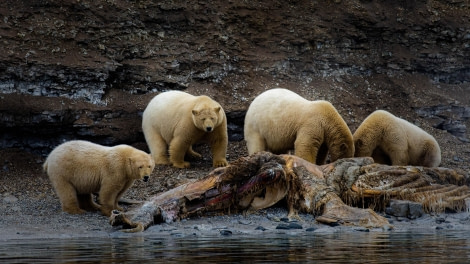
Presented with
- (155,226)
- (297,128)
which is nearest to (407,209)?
(297,128)

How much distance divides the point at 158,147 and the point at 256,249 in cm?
850

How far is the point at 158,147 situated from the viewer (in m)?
17.6

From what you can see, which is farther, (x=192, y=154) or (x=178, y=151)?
(x=192, y=154)

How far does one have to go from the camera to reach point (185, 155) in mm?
18266

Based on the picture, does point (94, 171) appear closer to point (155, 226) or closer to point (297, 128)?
point (155, 226)

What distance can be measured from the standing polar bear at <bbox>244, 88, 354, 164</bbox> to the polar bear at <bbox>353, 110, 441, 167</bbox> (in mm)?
774

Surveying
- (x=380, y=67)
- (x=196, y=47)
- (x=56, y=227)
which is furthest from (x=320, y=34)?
(x=56, y=227)

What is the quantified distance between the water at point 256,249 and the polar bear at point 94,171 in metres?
1.93

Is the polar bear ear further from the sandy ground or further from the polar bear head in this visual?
the polar bear head

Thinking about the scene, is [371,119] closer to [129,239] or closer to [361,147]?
[361,147]

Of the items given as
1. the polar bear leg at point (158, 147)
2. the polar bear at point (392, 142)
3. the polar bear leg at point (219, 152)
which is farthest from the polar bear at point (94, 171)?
the polar bear at point (392, 142)

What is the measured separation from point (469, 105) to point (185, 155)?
346 inches

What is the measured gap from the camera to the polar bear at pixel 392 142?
651 inches

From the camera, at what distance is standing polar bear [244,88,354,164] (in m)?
15.7
